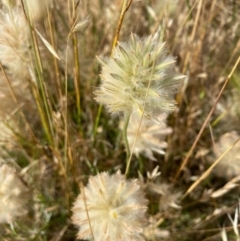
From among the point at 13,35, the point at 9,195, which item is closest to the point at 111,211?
the point at 9,195

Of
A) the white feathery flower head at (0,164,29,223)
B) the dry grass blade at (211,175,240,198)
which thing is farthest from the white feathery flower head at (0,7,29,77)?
the dry grass blade at (211,175,240,198)

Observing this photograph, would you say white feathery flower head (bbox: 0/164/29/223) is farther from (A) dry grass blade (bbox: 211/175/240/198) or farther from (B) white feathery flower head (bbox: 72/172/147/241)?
(A) dry grass blade (bbox: 211/175/240/198)

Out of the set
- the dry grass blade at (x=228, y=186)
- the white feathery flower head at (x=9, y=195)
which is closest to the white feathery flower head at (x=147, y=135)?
the dry grass blade at (x=228, y=186)

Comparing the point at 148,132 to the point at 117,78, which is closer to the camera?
the point at 117,78

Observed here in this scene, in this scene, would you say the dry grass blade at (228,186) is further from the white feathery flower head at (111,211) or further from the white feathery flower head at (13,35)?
the white feathery flower head at (13,35)

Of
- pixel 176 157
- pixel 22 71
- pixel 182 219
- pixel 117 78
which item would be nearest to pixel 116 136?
pixel 176 157

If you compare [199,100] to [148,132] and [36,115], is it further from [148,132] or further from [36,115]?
[36,115]

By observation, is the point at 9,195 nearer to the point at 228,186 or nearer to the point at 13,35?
the point at 13,35
